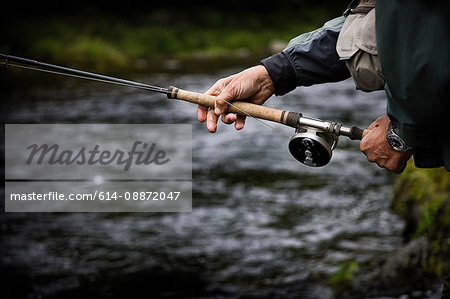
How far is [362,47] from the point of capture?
6.47 feet

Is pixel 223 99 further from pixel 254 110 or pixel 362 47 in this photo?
pixel 362 47

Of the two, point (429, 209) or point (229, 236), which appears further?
point (229, 236)

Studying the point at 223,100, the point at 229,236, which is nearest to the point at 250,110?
the point at 223,100

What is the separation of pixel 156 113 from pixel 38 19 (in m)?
15.9

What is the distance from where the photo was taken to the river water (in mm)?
4168

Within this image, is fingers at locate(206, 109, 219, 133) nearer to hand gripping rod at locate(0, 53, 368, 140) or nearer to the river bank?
hand gripping rod at locate(0, 53, 368, 140)

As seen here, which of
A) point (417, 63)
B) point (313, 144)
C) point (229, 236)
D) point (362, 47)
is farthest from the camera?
point (229, 236)

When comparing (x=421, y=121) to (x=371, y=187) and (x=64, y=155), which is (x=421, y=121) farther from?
(x=64, y=155)

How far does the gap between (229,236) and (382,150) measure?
311 centimetres

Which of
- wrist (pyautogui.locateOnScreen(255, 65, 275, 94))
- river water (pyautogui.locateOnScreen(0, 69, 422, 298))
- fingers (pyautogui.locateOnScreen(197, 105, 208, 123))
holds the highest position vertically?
wrist (pyautogui.locateOnScreen(255, 65, 275, 94))

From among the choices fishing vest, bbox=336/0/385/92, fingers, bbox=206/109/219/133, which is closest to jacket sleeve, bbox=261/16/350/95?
fishing vest, bbox=336/0/385/92

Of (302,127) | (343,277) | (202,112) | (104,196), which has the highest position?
(202,112)

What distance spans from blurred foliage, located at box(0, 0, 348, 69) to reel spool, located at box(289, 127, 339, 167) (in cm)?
1613

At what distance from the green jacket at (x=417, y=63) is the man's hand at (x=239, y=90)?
0.70 m
